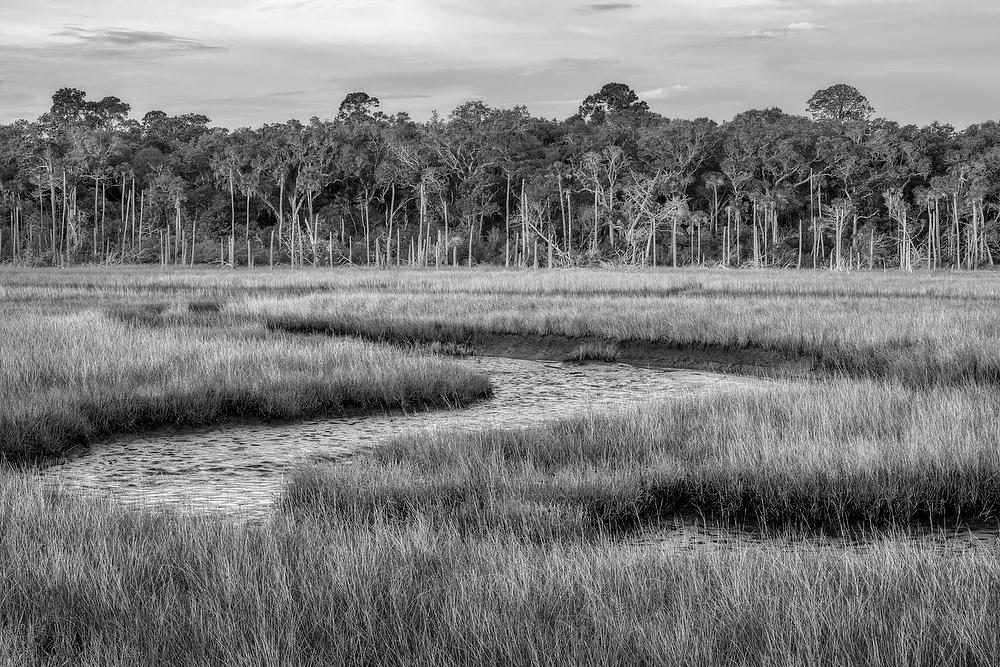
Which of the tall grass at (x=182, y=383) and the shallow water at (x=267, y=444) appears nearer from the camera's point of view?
the shallow water at (x=267, y=444)

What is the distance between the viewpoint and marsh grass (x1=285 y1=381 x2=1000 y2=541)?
6.85 metres

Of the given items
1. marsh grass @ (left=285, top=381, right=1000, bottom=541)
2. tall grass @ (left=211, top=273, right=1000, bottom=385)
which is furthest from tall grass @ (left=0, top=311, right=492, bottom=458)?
tall grass @ (left=211, top=273, right=1000, bottom=385)

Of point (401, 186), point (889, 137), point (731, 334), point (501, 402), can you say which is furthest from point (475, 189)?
point (501, 402)

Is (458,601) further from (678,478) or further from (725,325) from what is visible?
(725,325)

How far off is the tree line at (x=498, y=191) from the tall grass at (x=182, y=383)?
179 feet

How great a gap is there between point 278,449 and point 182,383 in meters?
2.61

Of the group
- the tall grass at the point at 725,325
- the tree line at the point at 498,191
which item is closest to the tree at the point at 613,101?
the tree line at the point at 498,191

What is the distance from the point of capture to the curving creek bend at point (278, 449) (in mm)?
7629

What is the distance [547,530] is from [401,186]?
76.2 meters

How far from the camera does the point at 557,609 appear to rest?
457cm

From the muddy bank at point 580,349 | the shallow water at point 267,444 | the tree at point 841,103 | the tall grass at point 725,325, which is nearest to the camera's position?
the shallow water at point 267,444

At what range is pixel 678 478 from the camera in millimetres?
7676

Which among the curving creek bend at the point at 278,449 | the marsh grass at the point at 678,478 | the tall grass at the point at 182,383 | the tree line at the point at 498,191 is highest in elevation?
the tree line at the point at 498,191

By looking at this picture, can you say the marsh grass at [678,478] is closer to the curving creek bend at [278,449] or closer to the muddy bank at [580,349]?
the curving creek bend at [278,449]
